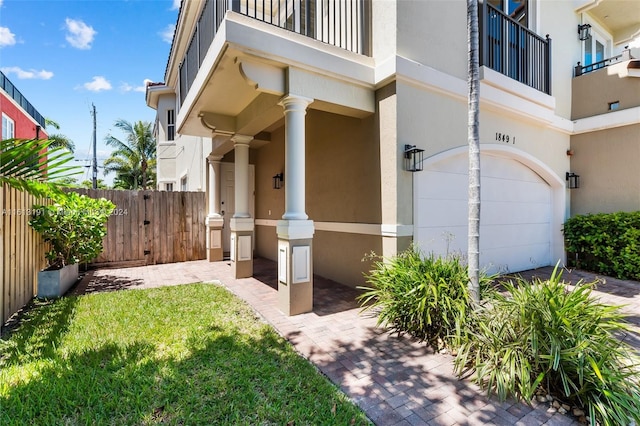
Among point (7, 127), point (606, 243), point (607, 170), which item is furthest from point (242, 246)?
point (7, 127)

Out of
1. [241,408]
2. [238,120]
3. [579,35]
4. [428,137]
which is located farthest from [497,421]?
[579,35]

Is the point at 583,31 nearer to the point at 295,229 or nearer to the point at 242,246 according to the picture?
the point at 295,229

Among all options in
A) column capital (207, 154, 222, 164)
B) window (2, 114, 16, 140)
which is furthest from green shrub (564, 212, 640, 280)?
window (2, 114, 16, 140)

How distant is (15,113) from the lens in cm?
1215

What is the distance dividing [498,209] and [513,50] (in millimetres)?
3594

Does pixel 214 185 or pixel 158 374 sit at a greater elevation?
pixel 214 185

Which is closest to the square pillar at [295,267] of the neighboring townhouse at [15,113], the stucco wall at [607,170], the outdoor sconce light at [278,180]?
the outdoor sconce light at [278,180]

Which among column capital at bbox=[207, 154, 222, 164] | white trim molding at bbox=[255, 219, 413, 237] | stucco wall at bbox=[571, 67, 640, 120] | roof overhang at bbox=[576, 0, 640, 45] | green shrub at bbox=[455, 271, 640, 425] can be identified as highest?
roof overhang at bbox=[576, 0, 640, 45]

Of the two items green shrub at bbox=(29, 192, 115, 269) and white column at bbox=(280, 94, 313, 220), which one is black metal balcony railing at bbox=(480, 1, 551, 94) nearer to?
white column at bbox=(280, 94, 313, 220)

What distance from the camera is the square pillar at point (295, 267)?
4.46 meters

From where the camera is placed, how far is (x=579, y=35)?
27.2ft

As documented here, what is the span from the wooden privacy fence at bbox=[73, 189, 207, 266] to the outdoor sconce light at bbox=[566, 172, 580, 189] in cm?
997

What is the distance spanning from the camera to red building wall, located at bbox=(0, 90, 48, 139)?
11073 mm

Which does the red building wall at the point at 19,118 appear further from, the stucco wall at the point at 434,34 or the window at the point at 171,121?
the stucco wall at the point at 434,34
